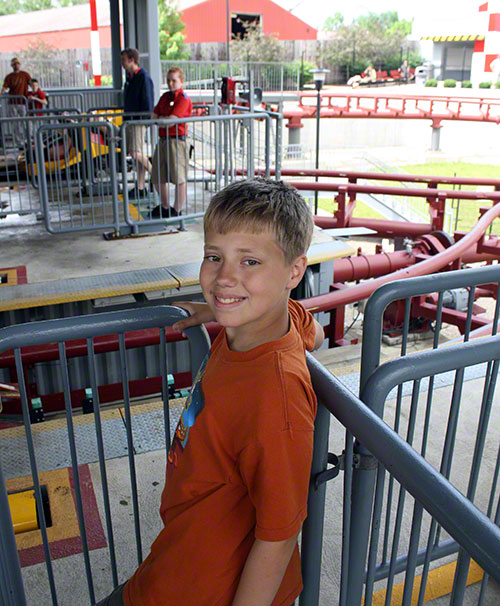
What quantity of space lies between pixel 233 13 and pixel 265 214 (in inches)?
2375

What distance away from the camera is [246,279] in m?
1.58

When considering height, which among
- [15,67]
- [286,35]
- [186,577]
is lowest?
[186,577]

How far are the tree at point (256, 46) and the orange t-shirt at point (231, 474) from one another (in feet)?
199

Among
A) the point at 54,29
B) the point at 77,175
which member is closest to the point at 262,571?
the point at 77,175

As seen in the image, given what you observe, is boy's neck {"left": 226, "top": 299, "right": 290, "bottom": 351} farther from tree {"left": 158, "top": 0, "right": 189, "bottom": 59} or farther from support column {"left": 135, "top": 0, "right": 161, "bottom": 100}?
tree {"left": 158, "top": 0, "right": 189, "bottom": 59}

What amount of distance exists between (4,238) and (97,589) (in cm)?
573

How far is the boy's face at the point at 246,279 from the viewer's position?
5.17 feet

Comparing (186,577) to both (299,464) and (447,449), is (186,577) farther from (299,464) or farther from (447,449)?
(447,449)

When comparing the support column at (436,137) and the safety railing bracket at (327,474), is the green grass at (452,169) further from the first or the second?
the safety railing bracket at (327,474)

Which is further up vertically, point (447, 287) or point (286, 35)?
point (286, 35)

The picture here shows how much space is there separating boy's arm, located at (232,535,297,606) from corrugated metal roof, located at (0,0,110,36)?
56.3 metres

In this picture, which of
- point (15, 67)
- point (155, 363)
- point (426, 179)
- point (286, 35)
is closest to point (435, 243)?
point (426, 179)

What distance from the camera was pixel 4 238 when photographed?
25.1ft

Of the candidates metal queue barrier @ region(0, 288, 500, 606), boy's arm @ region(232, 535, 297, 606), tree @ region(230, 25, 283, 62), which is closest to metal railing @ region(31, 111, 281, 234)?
metal queue barrier @ region(0, 288, 500, 606)
